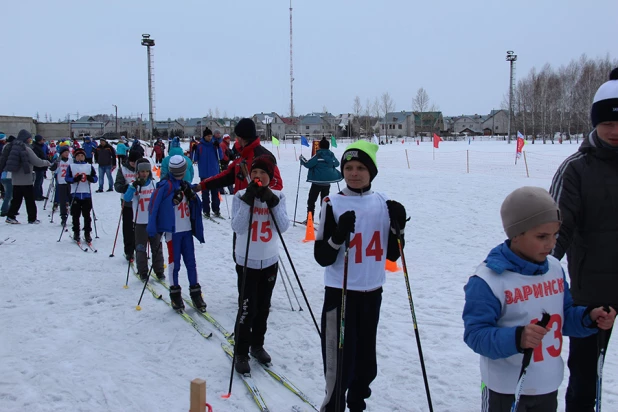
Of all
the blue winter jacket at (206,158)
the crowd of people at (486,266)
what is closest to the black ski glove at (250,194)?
the crowd of people at (486,266)

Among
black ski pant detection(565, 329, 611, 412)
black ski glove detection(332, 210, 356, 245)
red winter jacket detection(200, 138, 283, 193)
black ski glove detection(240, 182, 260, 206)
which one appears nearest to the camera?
black ski pant detection(565, 329, 611, 412)

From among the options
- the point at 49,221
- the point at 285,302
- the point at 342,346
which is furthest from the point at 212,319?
the point at 49,221

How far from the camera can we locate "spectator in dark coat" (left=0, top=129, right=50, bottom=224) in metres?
12.0

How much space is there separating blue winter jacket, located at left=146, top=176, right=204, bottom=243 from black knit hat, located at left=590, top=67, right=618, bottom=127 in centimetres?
443

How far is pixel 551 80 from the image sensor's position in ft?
229

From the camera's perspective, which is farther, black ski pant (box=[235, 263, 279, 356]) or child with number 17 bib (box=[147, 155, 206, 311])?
child with number 17 bib (box=[147, 155, 206, 311])

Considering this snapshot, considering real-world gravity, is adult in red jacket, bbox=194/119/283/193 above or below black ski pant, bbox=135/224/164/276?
above

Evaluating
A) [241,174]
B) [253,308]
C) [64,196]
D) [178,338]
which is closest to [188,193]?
[241,174]

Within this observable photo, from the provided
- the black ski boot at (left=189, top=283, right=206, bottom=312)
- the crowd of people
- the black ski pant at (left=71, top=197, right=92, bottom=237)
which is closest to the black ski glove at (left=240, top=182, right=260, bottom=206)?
the crowd of people

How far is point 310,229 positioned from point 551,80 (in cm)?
7292

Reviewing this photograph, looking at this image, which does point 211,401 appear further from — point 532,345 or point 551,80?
point 551,80

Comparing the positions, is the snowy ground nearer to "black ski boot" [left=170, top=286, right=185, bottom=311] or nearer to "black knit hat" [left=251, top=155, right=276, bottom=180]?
"black ski boot" [left=170, top=286, right=185, bottom=311]

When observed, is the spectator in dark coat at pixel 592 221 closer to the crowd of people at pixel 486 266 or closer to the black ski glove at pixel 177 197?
the crowd of people at pixel 486 266

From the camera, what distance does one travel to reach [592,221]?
271cm
